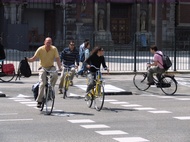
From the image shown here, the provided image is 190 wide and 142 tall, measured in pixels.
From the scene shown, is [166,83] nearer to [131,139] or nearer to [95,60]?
[95,60]

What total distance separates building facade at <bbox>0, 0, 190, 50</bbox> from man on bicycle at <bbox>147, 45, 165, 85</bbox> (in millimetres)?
27101

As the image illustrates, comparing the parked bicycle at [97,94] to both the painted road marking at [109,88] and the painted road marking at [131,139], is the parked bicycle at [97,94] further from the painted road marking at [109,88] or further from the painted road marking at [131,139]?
the painted road marking at [109,88]

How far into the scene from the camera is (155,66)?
65.7 feet

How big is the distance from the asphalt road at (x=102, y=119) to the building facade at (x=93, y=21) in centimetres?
2822

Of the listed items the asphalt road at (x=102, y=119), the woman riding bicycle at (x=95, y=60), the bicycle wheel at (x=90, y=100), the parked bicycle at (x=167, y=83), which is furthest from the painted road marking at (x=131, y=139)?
A: the parked bicycle at (x=167, y=83)

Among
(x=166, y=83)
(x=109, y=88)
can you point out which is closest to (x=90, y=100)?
(x=166, y=83)

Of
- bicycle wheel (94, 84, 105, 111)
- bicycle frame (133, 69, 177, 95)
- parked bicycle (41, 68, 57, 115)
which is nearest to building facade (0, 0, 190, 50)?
bicycle frame (133, 69, 177, 95)

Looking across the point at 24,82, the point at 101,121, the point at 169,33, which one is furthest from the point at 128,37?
the point at 101,121

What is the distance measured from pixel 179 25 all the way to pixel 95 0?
9022 mm

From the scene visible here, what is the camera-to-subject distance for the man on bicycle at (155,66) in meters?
19.7

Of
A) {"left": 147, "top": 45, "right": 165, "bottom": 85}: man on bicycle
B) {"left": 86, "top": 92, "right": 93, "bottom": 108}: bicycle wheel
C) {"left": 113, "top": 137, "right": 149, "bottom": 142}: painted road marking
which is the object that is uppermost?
{"left": 147, "top": 45, "right": 165, "bottom": 85}: man on bicycle

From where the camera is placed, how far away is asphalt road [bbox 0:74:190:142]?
450 inches

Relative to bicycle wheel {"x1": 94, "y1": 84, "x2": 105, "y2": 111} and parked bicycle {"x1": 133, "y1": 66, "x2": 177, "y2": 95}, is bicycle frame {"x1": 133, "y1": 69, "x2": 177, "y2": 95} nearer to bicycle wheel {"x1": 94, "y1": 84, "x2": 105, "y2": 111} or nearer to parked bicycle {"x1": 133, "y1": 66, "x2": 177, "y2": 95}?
parked bicycle {"x1": 133, "y1": 66, "x2": 177, "y2": 95}

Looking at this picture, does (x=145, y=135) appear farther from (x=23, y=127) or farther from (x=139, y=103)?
(x=139, y=103)
